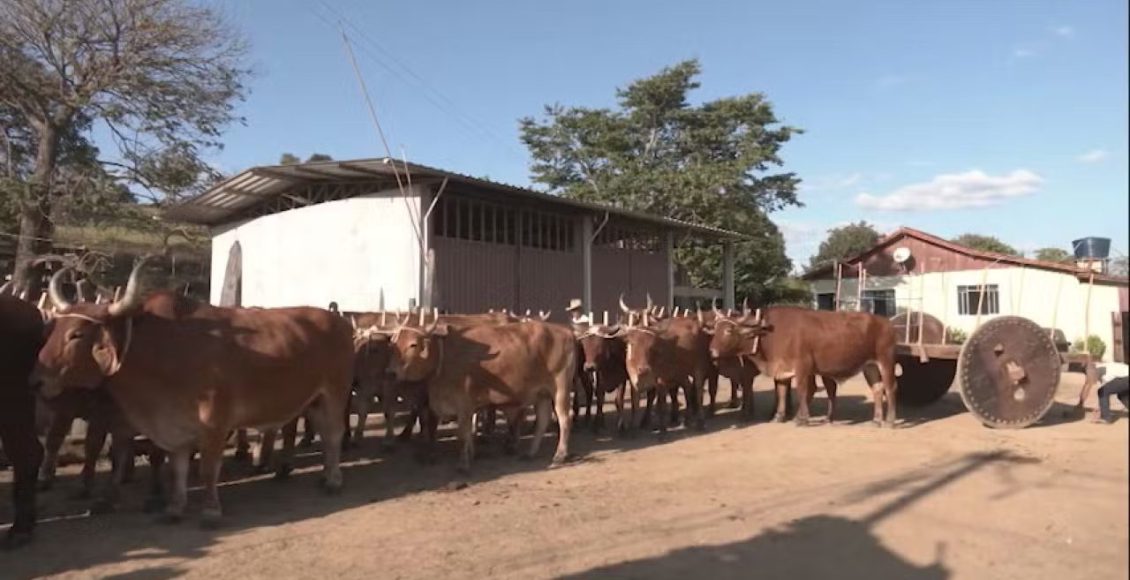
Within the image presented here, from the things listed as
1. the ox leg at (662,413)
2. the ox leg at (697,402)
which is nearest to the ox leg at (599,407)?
the ox leg at (662,413)

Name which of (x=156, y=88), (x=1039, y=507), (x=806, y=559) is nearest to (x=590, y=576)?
(x=806, y=559)

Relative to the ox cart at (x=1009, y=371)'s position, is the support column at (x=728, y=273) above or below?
above

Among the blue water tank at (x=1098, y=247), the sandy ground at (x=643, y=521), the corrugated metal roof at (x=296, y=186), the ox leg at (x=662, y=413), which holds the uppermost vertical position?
the corrugated metal roof at (x=296, y=186)

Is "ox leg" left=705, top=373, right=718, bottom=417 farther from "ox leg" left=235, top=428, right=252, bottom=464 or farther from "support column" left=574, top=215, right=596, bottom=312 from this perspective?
"ox leg" left=235, top=428, right=252, bottom=464

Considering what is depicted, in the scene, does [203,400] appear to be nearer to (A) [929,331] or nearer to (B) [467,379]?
(B) [467,379]

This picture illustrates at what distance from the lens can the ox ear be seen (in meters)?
6.86

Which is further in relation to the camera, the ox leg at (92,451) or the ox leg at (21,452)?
the ox leg at (92,451)

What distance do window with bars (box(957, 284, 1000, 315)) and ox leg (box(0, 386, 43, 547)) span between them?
26.7 meters

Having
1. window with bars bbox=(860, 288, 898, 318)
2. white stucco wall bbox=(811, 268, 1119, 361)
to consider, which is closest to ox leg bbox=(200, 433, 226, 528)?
white stucco wall bbox=(811, 268, 1119, 361)

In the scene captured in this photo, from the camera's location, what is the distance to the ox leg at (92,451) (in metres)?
7.74

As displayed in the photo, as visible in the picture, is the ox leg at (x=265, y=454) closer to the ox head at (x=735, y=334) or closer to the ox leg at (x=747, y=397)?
the ox head at (x=735, y=334)

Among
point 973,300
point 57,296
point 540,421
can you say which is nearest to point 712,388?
point 540,421

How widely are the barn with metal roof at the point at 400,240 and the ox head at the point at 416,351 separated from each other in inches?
206

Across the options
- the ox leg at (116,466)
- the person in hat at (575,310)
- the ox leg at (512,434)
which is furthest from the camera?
the person in hat at (575,310)
